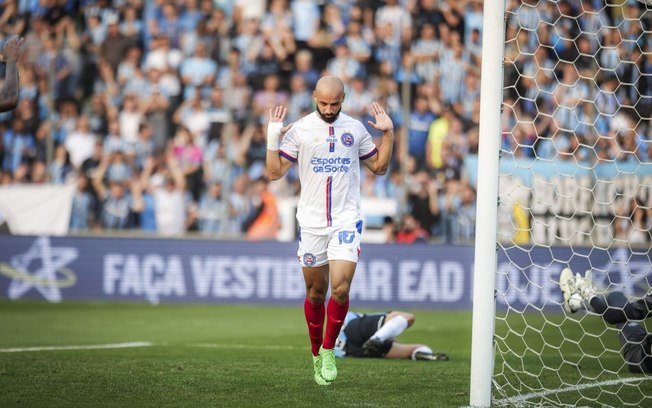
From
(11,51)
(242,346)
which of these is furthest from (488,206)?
(242,346)

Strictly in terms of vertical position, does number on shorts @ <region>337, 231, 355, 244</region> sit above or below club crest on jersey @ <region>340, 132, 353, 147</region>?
below

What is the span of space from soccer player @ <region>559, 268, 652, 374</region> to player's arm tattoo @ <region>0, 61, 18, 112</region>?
5220mm

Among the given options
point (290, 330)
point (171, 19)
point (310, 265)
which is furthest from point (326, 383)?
point (171, 19)

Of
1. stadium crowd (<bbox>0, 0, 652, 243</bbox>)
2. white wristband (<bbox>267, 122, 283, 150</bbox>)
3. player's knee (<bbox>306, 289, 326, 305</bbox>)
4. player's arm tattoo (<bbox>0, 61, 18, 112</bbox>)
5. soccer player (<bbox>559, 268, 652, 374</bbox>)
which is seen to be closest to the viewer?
player's arm tattoo (<bbox>0, 61, 18, 112</bbox>)

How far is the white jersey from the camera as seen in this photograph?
7.89 m

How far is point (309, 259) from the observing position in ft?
26.2

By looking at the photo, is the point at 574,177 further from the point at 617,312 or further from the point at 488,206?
the point at 488,206

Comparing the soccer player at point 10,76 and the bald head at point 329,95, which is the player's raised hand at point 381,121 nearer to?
the bald head at point 329,95

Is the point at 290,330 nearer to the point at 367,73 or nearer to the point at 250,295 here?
the point at 250,295

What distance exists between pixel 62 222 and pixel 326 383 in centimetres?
1042

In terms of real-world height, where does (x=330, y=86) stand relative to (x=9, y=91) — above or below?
above

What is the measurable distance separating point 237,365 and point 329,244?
1935 mm

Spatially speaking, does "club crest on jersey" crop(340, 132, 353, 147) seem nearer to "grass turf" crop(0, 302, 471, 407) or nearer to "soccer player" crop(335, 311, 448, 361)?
"grass turf" crop(0, 302, 471, 407)

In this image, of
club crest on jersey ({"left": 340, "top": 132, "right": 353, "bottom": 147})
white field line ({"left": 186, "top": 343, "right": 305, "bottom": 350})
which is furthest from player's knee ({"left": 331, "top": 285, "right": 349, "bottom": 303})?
white field line ({"left": 186, "top": 343, "right": 305, "bottom": 350})
